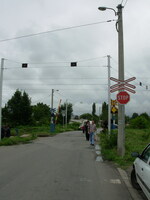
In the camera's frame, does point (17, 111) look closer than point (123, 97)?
No

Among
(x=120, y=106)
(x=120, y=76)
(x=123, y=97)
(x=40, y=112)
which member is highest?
(x=40, y=112)

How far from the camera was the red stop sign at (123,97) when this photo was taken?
10.1 m

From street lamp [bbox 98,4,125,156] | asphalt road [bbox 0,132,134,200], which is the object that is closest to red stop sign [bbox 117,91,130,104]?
street lamp [bbox 98,4,125,156]

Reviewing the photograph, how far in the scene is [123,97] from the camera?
10141mm

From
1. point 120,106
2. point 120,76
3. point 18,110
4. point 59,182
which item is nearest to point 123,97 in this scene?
point 120,106

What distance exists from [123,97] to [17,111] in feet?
138

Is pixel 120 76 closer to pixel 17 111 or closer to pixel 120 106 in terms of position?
pixel 120 106

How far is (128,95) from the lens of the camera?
33.2 feet

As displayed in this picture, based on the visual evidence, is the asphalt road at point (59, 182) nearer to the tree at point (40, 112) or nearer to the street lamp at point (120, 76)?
the street lamp at point (120, 76)

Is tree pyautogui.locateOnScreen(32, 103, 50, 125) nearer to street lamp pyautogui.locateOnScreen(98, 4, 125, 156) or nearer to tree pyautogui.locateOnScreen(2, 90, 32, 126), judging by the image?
tree pyautogui.locateOnScreen(2, 90, 32, 126)

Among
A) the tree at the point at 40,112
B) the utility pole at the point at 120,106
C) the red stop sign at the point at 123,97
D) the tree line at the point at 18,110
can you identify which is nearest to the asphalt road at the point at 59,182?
the utility pole at the point at 120,106

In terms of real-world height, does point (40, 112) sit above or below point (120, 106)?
above

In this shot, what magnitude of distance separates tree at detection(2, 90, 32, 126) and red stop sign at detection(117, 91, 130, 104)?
4169cm

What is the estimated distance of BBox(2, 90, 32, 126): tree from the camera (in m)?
49.8
